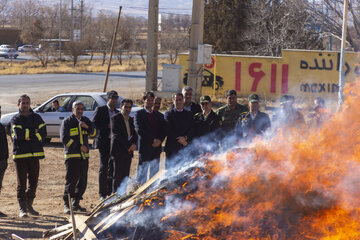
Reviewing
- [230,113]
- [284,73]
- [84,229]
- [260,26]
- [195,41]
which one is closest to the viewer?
[84,229]

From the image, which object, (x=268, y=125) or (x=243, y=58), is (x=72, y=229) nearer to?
(x=268, y=125)

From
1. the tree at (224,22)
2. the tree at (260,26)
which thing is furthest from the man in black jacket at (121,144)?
the tree at (224,22)

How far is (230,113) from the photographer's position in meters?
8.32

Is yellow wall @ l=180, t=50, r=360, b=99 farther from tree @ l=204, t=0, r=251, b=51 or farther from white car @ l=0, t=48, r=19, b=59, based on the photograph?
white car @ l=0, t=48, r=19, b=59

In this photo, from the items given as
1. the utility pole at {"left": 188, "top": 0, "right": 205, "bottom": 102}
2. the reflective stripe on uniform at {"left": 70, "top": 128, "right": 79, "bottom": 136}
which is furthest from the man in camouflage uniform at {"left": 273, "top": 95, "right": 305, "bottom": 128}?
the utility pole at {"left": 188, "top": 0, "right": 205, "bottom": 102}

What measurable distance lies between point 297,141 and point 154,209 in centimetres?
183

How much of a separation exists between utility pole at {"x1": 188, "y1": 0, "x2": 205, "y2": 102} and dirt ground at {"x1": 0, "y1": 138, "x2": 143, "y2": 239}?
3818mm

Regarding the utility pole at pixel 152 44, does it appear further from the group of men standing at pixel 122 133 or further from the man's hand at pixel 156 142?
the man's hand at pixel 156 142

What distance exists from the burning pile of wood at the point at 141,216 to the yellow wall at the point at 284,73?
15702mm

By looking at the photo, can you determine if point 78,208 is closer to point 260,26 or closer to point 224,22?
point 260,26

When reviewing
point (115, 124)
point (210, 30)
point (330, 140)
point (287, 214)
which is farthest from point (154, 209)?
point (210, 30)

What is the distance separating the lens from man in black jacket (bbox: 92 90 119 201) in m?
8.62

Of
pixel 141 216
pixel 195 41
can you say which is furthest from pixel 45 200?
pixel 195 41

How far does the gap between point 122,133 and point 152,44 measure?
33.8 feet
